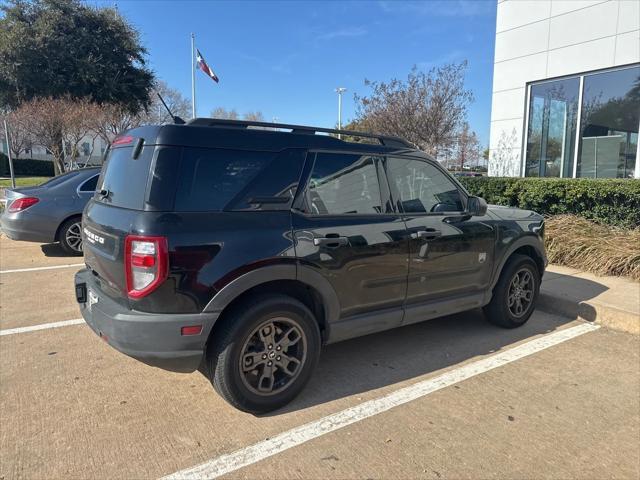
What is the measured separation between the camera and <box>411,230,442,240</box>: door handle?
3806 millimetres

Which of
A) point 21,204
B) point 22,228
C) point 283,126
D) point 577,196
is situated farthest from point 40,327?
point 577,196

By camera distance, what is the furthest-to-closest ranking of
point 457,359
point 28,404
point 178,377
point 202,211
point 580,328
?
point 580,328, point 457,359, point 178,377, point 28,404, point 202,211

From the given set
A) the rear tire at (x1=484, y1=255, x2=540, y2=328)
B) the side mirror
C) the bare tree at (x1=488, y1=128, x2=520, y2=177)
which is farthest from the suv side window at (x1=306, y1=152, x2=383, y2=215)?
the bare tree at (x1=488, y1=128, x2=520, y2=177)

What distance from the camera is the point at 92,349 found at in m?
4.14

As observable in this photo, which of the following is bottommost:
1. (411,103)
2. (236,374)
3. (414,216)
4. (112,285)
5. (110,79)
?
(236,374)

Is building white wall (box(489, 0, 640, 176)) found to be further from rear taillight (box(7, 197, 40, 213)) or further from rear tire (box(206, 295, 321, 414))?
rear taillight (box(7, 197, 40, 213))

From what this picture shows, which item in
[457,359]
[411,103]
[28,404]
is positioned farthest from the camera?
[411,103]

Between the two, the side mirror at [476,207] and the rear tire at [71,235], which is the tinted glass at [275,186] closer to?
the side mirror at [476,207]

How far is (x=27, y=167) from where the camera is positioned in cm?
4056

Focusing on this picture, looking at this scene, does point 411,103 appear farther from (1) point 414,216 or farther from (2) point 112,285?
(2) point 112,285

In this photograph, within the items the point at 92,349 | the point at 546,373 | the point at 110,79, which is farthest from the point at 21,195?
the point at 110,79

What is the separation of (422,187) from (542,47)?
29.4ft

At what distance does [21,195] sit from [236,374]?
6.68 meters

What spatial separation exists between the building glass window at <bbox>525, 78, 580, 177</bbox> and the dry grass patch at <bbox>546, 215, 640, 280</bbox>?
11.8 feet
